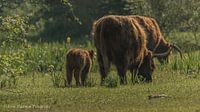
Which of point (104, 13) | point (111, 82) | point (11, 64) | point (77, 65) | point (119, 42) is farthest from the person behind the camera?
point (104, 13)

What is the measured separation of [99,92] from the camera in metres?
14.3

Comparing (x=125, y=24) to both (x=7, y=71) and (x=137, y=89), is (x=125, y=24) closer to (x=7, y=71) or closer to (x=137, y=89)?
(x=137, y=89)

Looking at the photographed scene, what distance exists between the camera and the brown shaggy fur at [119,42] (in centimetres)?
1509

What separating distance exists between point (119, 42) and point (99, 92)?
161 centimetres

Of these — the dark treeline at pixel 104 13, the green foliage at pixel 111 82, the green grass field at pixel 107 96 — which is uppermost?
the dark treeline at pixel 104 13

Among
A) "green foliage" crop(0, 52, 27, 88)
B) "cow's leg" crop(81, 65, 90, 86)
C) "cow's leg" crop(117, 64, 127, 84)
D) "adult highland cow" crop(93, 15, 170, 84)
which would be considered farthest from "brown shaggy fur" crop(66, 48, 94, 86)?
"green foliage" crop(0, 52, 27, 88)

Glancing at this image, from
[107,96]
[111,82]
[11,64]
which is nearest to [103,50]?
[111,82]

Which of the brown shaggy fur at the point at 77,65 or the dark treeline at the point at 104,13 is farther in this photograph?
the dark treeline at the point at 104,13

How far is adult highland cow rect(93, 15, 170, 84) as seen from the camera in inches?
594

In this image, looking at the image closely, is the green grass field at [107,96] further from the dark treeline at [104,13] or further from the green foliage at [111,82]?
the dark treeline at [104,13]

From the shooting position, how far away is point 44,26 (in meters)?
38.4

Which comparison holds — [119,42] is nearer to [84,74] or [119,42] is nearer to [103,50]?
[103,50]

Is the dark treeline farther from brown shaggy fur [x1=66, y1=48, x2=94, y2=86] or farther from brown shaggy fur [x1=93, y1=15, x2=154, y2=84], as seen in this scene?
brown shaggy fur [x1=93, y1=15, x2=154, y2=84]

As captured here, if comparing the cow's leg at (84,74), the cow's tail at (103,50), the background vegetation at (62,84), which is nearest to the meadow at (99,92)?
the background vegetation at (62,84)
